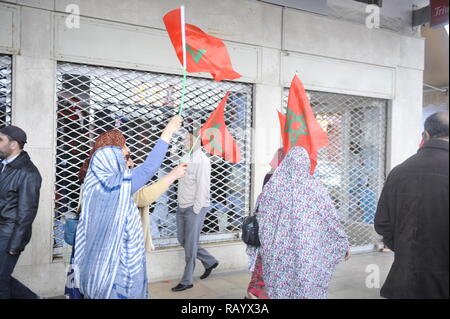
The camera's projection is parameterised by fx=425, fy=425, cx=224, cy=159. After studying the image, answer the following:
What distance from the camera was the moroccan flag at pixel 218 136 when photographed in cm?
430

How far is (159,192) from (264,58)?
3.66 metres

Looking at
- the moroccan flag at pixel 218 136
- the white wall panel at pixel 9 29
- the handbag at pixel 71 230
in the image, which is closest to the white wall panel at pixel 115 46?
the white wall panel at pixel 9 29

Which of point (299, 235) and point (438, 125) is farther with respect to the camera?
point (299, 235)

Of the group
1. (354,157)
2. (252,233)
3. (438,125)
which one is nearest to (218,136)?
(252,233)

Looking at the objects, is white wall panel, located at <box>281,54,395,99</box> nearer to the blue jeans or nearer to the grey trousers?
the grey trousers

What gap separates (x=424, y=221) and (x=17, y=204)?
312 cm

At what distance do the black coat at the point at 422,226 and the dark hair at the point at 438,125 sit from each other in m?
0.05

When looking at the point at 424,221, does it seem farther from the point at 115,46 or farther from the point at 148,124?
the point at 115,46

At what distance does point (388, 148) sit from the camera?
295 inches

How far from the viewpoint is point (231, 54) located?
19.4 feet

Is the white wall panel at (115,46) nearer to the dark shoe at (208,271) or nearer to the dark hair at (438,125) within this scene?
the dark shoe at (208,271)

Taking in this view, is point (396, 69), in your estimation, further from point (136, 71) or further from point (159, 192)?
point (159, 192)
